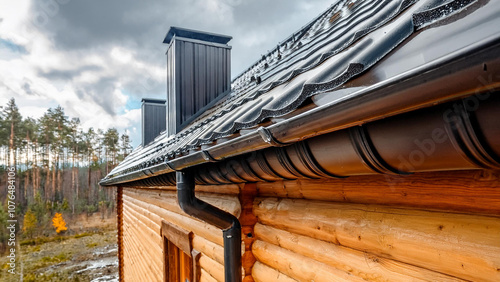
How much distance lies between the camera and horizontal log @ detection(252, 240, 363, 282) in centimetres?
140

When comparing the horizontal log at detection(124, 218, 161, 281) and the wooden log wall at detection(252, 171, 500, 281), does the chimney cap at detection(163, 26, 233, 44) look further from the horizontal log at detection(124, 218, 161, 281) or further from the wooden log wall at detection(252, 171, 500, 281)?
the wooden log wall at detection(252, 171, 500, 281)

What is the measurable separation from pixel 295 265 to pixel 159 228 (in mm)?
3323

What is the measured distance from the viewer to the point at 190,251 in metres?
3.04

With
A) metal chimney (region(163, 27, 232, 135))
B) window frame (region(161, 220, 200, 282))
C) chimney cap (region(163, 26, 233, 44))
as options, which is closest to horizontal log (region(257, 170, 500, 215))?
window frame (region(161, 220, 200, 282))

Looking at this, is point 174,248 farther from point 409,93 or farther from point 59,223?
point 59,223

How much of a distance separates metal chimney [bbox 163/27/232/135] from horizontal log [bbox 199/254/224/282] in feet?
8.93

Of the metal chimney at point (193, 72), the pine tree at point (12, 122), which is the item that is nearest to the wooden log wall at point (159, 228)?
the metal chimney at point (193, 72)

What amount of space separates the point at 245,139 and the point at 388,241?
73cm

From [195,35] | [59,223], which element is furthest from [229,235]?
[59,223]

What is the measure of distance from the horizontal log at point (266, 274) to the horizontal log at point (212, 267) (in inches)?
17.4

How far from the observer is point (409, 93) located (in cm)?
60

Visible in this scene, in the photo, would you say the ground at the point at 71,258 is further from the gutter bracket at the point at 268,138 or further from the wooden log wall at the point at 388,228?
the gutter bracket at the point at 268,138

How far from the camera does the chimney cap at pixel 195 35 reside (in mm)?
4949

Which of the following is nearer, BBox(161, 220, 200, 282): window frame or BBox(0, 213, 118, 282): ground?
BBox(161, 220, 200, 282): window frame
